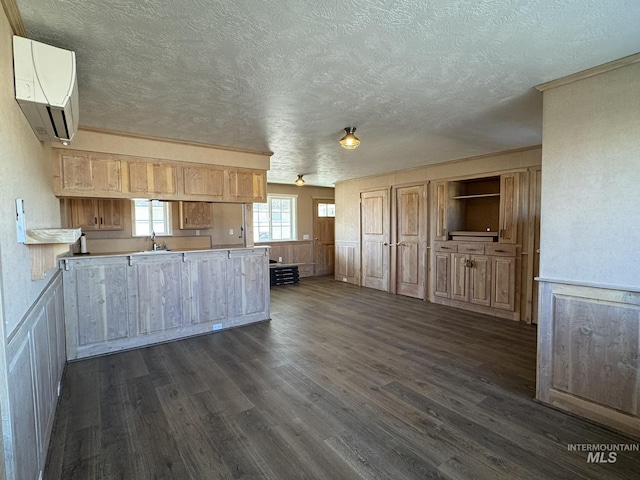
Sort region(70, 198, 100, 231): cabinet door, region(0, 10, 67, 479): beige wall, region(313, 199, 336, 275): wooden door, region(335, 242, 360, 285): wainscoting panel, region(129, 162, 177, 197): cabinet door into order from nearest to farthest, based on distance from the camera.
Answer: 1. region(0, 10, 67, 479): beige wall
2. region(129, 162, 177, 197): cabinet door
3. region(70, 198, 100, 231): cabinet door
4. region(335, 242, 360, 285): wainscoting panel
5. region(313, 199, 336, 275): wooden door

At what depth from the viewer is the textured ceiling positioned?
1.57 m

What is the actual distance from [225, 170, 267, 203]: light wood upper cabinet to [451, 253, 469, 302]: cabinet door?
3.42m

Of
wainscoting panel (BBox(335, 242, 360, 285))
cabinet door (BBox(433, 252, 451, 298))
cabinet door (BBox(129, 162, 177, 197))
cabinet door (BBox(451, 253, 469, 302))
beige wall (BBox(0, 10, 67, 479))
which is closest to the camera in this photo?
beige wall (BBox(0, 10, 67, 479))

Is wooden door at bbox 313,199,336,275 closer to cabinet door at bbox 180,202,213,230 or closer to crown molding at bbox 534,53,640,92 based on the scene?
cabinet door at bbox 180,202,213,230

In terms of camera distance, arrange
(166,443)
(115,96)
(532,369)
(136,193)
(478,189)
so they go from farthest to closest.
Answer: (478,189), (136,193), (532,369), (115,96), (166,443)

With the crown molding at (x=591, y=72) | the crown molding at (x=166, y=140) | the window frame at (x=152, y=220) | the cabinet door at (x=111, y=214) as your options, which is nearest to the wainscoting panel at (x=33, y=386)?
the crown molding at (x=166, y=140)

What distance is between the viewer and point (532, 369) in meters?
3.05

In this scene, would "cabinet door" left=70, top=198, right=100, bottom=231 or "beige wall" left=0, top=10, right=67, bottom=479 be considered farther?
"cabinet door" left=70, top=198, right=100, bottom=231

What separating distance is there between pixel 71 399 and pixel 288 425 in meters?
1.89

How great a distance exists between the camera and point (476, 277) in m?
5.12

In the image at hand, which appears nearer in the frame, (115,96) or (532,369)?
(115,96)

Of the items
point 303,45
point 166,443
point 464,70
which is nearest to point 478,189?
point 464,70

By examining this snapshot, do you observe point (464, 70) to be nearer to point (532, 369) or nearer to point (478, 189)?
point (532, 369)

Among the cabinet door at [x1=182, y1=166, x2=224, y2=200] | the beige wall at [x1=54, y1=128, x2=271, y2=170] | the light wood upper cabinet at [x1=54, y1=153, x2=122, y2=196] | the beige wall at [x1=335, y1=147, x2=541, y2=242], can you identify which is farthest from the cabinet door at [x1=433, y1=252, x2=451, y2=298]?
the light wood upper cabinet at [x1=54, y1=153, x2=122, y2=196]
